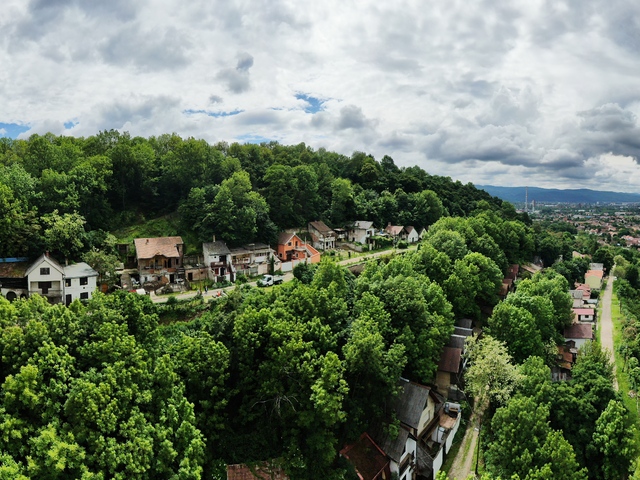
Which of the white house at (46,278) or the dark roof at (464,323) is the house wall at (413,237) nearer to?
the dark roof at (464,323)

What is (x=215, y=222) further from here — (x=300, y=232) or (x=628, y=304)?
(x=628, y=304)

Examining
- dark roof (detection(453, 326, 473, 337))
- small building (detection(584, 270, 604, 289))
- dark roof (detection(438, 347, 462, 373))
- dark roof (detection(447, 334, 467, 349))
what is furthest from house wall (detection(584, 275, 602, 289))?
dark roof (detection(438, 347, 462, 373))

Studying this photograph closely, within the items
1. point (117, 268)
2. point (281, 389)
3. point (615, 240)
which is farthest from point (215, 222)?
point (615, 240)

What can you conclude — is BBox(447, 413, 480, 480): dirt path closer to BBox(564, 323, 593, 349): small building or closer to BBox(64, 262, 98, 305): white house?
BBox(564, 323, 593, 349): small building

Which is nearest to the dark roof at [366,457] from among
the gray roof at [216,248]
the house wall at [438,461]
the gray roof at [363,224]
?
the house wall at [438,461]

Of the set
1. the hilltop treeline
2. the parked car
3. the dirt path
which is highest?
the hilltop treeline
